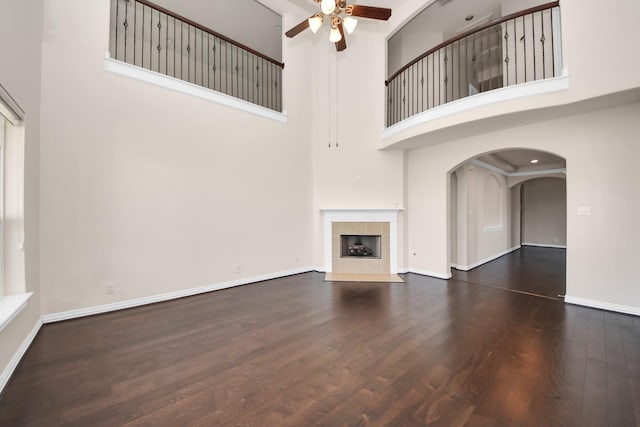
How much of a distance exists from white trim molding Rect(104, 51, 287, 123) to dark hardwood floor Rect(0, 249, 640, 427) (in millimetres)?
3060

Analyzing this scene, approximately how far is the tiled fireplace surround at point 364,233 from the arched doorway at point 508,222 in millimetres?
1282

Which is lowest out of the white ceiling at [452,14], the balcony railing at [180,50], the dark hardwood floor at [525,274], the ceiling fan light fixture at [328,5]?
the dark hardwood floor at [525,274]

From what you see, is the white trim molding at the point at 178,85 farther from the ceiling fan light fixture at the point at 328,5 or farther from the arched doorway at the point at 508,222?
the arched doorway at the point at 508,222

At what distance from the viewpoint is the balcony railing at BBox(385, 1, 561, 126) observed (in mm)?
3488

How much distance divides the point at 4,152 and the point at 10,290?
1194mm

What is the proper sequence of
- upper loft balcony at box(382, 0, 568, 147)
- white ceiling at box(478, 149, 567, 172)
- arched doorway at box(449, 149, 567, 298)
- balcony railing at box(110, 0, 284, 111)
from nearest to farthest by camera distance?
upper loft balcony at box(382, 0, 568, 147)
balcony railing at box(110, 0, 284, 111)
arched doorway at box(449, 149, 567, 298)
white ceiling at box(478, 149, 567, 172)

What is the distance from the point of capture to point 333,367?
2.04 meters

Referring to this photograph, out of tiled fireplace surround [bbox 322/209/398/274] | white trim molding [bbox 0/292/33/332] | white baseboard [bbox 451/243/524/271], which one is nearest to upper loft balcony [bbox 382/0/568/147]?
tiled fireplace surround [bbox 322/209/398/274]

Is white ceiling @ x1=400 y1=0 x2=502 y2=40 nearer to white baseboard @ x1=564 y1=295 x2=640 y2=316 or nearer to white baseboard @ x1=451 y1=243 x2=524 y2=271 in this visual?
white baseboard @ x1=451 y1=243 x2=524 y2=271

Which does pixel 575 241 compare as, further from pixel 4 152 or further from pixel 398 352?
pixel 4 152

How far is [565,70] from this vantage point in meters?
3.03

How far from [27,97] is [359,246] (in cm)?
510

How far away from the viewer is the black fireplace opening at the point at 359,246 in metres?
5.32

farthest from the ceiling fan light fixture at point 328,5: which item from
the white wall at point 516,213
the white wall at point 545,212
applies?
the white wall at point 545,212
